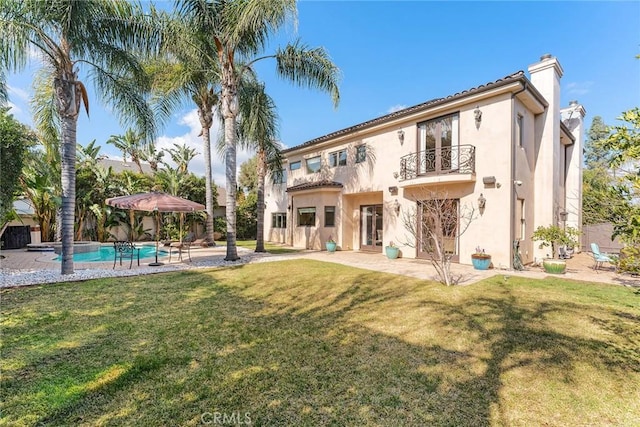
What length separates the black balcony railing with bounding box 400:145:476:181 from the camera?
1377cm

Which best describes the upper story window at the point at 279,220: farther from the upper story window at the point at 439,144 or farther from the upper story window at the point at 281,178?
the upper story window at the point at 439,144

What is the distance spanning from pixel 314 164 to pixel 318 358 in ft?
64.2

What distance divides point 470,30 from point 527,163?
7286mm

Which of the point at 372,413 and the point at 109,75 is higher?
the point at 109,75

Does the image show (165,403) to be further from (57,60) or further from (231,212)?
(57,60)

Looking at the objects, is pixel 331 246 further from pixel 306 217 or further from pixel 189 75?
pixel 189 75

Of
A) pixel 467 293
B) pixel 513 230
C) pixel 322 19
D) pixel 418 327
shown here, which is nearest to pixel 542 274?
pixel 513 230

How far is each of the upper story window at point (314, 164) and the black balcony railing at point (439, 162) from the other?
8089 millimetres

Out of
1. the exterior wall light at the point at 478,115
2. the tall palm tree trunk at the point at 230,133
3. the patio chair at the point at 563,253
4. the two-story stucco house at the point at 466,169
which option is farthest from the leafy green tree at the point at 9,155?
the patio chair at the point at 563,253

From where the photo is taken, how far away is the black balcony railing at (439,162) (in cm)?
1377

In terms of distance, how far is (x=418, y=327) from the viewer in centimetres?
611

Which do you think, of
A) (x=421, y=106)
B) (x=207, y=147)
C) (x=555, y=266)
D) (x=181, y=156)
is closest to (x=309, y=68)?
(x=421, y=106)

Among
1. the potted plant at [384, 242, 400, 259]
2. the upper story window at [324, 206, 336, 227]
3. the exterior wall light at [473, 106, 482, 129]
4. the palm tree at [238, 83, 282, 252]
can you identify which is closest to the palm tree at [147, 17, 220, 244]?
the palm tree at [238, 83, 282, 252]

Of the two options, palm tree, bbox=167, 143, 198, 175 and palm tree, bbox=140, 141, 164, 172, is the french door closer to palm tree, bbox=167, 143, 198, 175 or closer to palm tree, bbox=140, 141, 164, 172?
palm tree, bbox=167, 143, 198, 175
